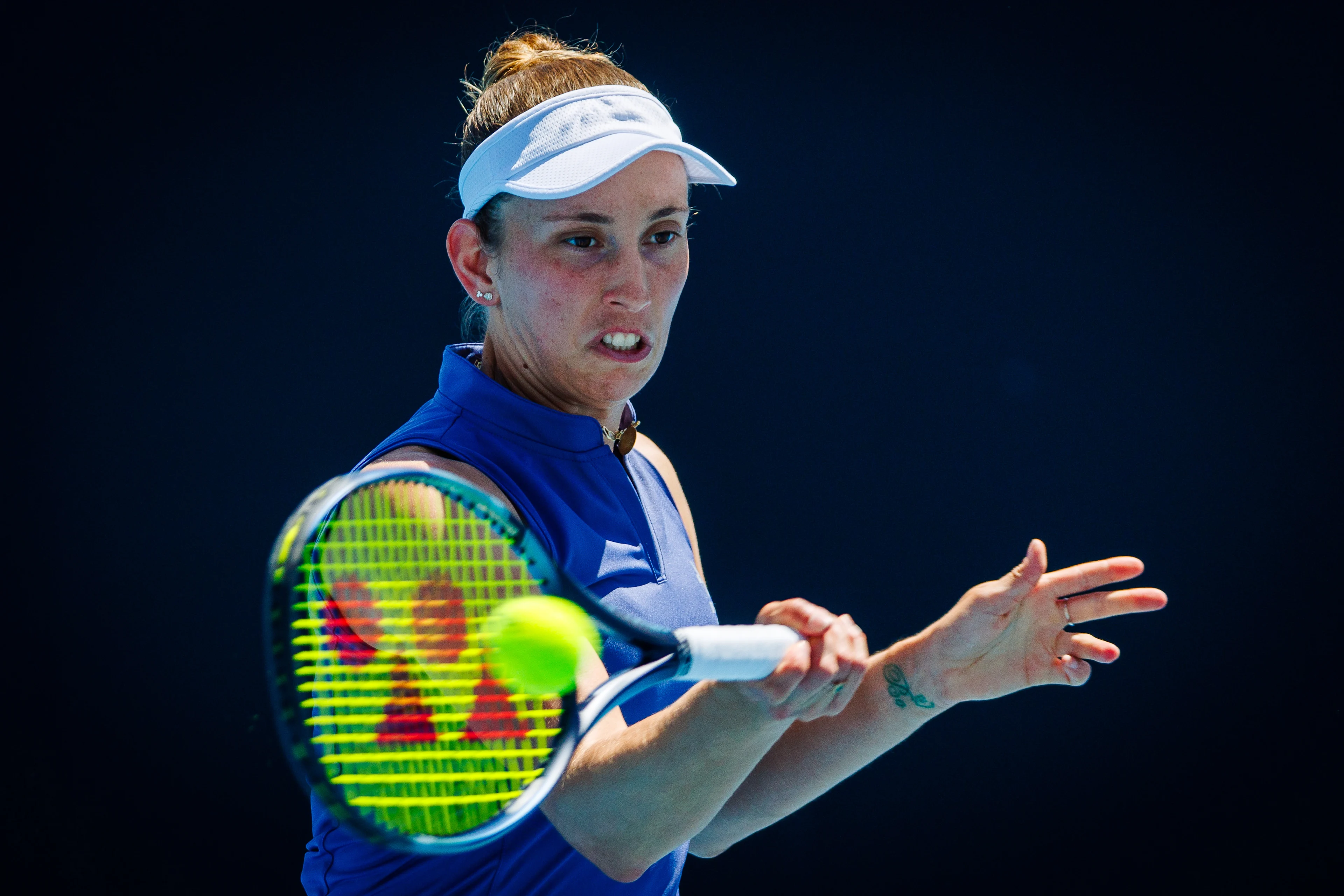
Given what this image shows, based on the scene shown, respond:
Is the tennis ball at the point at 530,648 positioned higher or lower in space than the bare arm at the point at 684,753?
higher

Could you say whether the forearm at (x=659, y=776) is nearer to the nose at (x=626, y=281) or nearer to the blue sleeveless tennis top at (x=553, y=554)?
the blue sleeveless tennis top at (x=553, y=554)

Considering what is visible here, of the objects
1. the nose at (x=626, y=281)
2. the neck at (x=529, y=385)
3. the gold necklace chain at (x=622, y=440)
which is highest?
the nose at (x=626, y=281)

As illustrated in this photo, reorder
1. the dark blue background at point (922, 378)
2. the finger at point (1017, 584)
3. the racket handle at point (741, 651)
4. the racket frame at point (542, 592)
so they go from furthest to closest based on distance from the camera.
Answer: the dark blue background at point (922, 378) → the finger at point (1017, 584) → the racket handle at point (741, 651) → the racket frame at point (542, 592)

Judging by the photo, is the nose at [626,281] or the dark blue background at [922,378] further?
the dark blue background at [922,378]

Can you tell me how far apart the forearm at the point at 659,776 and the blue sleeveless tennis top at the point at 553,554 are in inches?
6.1

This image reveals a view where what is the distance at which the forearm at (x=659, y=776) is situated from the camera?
903 mm

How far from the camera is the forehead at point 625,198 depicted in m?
1.16

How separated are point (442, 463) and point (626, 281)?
0.29 metres

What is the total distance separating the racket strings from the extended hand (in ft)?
1.64

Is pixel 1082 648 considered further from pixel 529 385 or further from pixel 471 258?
pixel 471 258

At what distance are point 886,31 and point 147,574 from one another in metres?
2.02

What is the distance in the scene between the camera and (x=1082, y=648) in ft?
4.09

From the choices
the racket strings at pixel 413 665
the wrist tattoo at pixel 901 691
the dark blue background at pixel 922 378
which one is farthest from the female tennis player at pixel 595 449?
the dark blue background at pixel 922 378

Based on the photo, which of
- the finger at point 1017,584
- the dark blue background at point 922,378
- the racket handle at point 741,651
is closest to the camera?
the racket handle at point 741,651
